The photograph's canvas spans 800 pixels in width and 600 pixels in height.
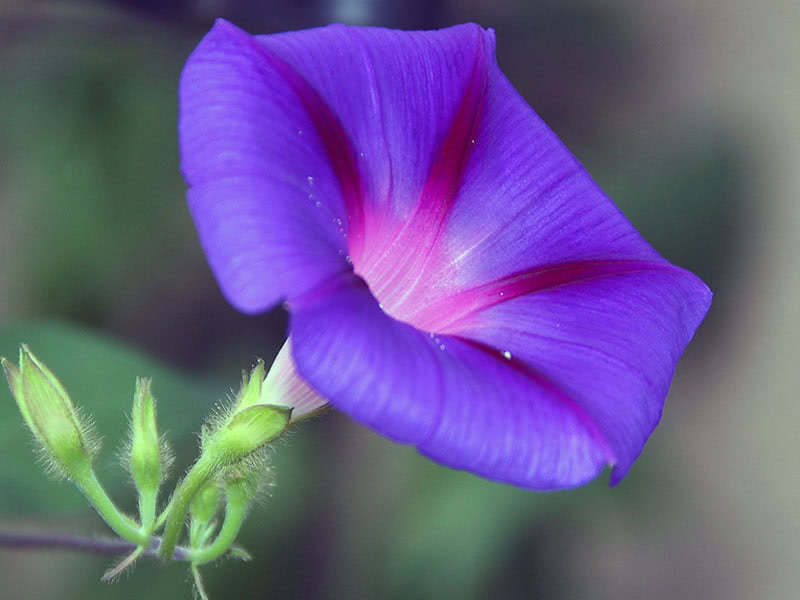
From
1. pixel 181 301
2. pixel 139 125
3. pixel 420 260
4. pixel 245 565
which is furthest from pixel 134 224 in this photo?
pixel 420 260

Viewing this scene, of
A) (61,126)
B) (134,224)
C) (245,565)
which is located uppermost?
(61,126)

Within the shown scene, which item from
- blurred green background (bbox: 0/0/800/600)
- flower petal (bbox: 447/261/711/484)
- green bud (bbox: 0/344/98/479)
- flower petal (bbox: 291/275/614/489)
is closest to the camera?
flower petal (bbox: 291/275/614/489)

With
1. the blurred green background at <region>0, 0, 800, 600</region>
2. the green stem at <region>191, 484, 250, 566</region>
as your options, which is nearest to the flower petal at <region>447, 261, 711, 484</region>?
the green stem at <region>191, 484, 250, 566</region>

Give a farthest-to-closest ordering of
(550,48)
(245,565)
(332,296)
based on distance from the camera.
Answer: (550,48)
(245,565)
(332,296)

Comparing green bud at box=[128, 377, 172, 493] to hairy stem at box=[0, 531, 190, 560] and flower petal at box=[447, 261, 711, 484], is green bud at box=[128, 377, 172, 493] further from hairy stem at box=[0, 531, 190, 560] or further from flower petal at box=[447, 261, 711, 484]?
flower petal at box=[447, 261, 711, 484]

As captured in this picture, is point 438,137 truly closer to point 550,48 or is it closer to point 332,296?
point 332,296

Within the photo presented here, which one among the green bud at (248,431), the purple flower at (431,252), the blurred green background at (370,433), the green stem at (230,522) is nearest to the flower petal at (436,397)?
the purple flower at (431,252)
